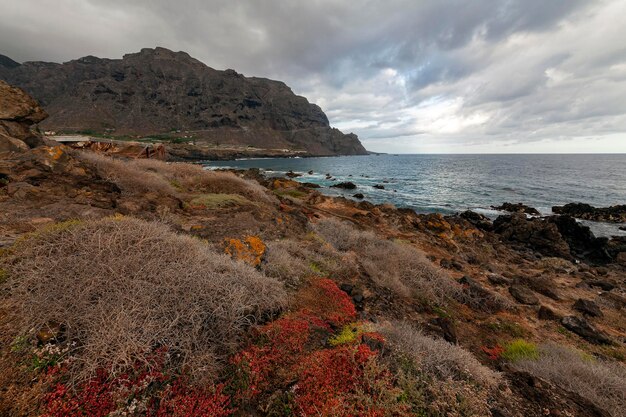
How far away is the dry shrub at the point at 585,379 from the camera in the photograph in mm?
3793

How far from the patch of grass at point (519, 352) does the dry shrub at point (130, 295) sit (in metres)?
4.74

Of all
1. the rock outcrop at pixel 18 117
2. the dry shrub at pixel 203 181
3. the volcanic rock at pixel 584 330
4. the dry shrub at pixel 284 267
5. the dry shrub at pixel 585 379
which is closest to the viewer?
the dry shrub at pixel 585 379

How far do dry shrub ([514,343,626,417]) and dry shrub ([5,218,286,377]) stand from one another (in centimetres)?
457

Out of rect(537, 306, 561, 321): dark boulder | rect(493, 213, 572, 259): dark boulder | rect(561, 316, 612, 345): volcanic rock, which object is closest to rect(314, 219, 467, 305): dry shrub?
rect(537, 306, 561, 321): dark boulder

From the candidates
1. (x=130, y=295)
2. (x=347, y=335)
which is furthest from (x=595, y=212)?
(x=130, y=295)

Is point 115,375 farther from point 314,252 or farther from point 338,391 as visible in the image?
point 314,252

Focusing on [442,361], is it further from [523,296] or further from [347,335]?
[523,296]

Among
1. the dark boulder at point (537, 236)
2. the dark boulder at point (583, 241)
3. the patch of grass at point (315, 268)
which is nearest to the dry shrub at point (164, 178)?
the patch of grass at point (315, 268)

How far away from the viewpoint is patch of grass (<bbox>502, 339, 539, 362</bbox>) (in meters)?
5.23

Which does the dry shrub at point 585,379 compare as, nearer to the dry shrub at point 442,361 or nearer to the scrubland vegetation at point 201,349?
the scrubland vegetation at point 201,349

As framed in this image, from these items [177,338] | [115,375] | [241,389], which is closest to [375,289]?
[241,389]

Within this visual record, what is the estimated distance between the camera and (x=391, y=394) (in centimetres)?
298

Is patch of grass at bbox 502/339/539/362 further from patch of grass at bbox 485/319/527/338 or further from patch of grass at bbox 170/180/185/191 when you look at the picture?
patch of grass at bbox 170/180/185/191

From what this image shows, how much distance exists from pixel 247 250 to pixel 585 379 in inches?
258
